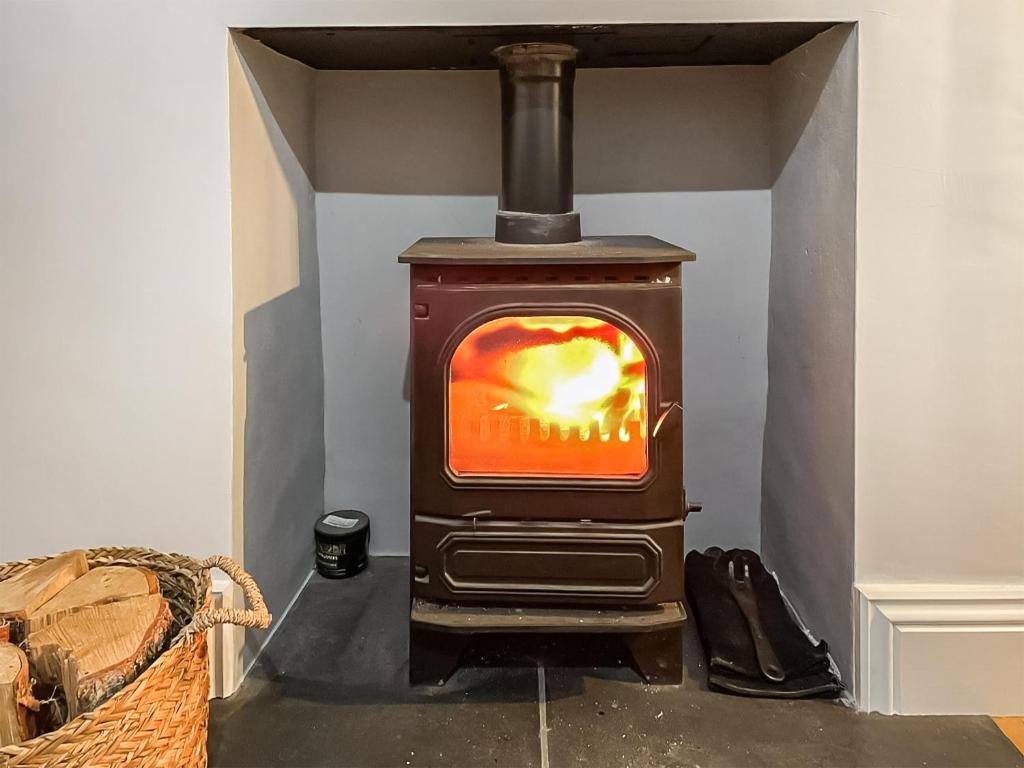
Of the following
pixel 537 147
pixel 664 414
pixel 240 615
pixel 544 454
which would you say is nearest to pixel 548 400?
pixel 544 454

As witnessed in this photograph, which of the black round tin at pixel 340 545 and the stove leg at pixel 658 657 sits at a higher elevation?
the black round tin at pixel 340 545

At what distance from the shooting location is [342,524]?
2.26 metres

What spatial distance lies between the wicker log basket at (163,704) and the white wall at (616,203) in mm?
870

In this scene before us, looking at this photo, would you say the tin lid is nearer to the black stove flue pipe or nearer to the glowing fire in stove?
the glowing fire in stove

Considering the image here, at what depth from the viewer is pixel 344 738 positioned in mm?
1583

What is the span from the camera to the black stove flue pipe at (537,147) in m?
1.80

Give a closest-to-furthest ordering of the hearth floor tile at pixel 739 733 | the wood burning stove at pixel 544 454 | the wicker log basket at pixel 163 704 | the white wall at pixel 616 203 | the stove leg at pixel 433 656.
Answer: the wicker log basket at pixel 163 704, the hearth floor tile at pixel 739 733, the wood burning stove at pixel 544 454, the stove leg at pixel 433 656, the white wall at pixel 616 203

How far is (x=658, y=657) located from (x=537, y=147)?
1.02 meters

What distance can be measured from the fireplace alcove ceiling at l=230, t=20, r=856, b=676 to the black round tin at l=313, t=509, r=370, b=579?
100mm

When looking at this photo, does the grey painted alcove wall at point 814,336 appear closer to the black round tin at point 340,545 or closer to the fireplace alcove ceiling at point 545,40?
the fireplace alcove ceiling at point 545,40

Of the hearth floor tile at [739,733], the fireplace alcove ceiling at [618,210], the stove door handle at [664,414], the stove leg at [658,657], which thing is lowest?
the hearth floor tile at [739,733]

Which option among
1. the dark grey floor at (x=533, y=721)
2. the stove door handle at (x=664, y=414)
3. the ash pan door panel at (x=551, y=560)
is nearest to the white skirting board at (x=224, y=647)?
the dark grey floor at (x=533, y=721)

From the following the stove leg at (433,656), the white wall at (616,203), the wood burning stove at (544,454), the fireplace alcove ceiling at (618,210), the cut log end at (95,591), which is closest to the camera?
the cut log end at (95,591)

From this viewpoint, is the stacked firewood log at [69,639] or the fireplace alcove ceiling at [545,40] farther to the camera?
the fireplace alcove ceiling at [545,40]
